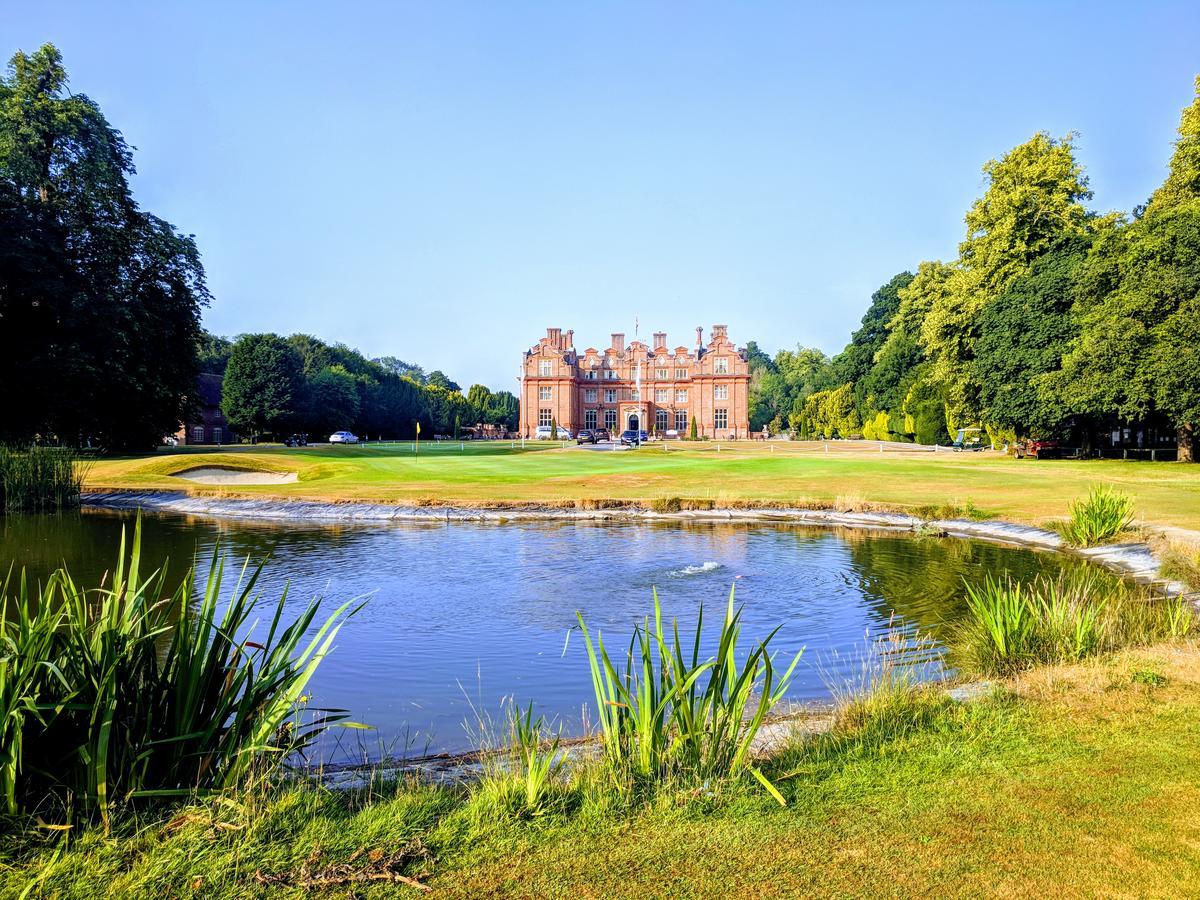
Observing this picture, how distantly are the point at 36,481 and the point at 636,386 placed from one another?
71161mm

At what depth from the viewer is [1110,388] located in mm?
25391

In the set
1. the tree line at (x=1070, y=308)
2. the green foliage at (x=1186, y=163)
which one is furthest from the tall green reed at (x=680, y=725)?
the green foliage at (x=1186, y=163)

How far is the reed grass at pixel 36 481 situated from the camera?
17375 mm

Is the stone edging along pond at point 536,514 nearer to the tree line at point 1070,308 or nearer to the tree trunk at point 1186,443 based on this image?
the tree line at point 1070,308

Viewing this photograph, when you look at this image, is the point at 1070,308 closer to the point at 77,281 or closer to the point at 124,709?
the point at 124,709

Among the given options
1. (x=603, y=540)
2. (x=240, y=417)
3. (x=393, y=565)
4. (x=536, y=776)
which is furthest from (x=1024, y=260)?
(x=240, y=417)

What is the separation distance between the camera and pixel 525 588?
977 centimetres

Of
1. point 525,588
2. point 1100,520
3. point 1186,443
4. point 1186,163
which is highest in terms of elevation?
point 1186,163

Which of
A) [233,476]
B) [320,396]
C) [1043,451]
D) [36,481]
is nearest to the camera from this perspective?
[36,481]

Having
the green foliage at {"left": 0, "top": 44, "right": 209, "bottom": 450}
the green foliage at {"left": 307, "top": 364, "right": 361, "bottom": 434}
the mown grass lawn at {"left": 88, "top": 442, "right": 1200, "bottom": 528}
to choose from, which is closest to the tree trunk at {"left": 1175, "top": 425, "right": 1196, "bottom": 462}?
the mown grass lawn at {"left": 88, "top": 442, "right": 1200, "bottom": 528}

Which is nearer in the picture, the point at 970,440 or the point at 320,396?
the point at 970,440

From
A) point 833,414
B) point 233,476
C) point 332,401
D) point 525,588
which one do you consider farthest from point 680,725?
point 833,414

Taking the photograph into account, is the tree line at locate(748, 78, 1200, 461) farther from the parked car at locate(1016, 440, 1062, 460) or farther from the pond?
the pond

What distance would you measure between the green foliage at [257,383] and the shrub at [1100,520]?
50.0 meters
